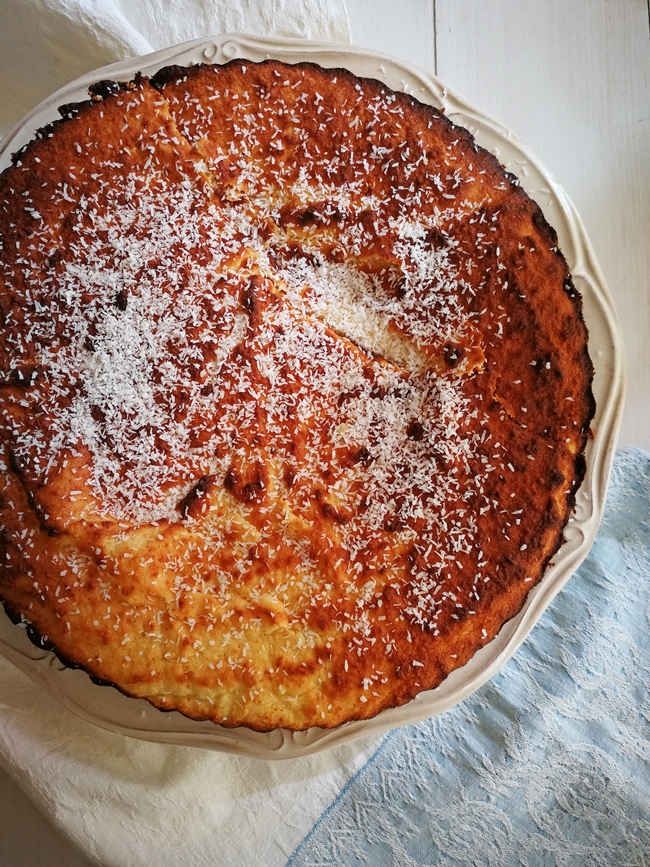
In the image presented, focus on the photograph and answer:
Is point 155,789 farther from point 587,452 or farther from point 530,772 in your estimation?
point 587,452

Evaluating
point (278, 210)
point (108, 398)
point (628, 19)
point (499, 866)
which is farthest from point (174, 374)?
point (628, 19)

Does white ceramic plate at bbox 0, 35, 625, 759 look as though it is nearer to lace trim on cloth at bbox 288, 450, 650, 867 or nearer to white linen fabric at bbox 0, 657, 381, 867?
white linen fabric at bbox 0, 657, 381, 867

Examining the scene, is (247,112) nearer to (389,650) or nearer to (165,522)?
(165,522)

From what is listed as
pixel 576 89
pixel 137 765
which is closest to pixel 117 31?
pixel 576 89

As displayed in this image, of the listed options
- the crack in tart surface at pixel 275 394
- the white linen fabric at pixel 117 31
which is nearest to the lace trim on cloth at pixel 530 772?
the crack in tart surface at pixel 275 394

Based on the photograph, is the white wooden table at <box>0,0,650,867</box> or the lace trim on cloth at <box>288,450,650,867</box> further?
the white wooden table at <box>0,0,650,867</box>

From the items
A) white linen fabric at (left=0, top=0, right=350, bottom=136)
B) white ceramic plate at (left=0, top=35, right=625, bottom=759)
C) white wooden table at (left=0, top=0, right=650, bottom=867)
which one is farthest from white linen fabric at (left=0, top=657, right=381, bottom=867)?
white linen fabric at (left=0, top=0, right=350, bottom=136)
